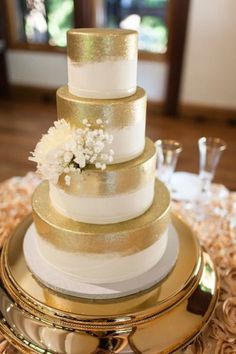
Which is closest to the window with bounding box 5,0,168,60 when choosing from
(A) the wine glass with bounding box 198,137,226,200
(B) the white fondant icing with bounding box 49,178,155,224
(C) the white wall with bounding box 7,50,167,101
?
(C) the white wall with bounding box 7,50,167,101

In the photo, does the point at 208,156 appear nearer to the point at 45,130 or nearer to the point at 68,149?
the point at 68,149

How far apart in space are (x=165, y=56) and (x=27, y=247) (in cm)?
316

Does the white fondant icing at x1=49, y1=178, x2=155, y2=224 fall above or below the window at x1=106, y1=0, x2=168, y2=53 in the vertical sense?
below

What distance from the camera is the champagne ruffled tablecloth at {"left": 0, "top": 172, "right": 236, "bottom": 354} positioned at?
3.25ft

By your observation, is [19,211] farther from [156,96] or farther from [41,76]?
[41,76]

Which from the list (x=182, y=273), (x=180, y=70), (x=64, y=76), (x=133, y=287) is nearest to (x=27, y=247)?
(x=133, y=287)

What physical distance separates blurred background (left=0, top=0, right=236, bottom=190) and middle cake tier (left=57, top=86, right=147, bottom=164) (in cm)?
200

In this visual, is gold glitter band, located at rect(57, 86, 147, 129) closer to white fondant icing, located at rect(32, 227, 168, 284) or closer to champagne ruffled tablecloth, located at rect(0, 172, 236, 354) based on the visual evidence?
white fondant icing, located at rect(32, 227, 168, 284)

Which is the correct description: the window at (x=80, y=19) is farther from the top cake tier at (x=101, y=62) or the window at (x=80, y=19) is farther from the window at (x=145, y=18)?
the top cake tier at (x=101, y=62)

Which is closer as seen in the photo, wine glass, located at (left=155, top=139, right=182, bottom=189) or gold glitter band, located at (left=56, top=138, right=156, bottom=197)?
gold glitter band, located at (left=56, top=138, right=156, bottom=197)

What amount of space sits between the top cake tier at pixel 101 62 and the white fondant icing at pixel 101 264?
44 centimetres

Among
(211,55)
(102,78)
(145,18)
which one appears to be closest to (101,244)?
(102,78)

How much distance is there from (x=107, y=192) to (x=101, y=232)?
0.36ft

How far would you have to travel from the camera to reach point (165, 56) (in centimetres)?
378
